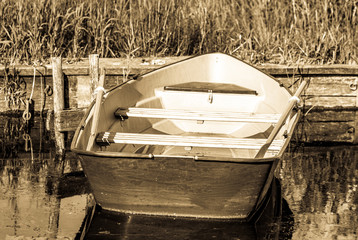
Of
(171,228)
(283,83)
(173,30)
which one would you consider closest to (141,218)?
(171,228)

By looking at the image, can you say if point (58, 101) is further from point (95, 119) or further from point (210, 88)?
point (95, 119)

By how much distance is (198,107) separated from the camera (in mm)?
7777

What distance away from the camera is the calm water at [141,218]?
5.47m

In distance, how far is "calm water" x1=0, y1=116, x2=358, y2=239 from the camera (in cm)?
547

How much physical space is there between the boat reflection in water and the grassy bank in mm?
4096

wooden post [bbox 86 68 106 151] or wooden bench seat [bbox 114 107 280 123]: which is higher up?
wooden post [bbox 86 68 106 151]

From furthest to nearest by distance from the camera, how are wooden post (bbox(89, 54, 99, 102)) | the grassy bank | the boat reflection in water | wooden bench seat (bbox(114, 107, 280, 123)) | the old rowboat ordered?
1. the grassy bank
2. wooden post (bbox(89, 54, 99, 102))
3. wooden bench seat (bbox(114, 107, 280, 123))
4. the boat reflection in water
5. the old rowboat

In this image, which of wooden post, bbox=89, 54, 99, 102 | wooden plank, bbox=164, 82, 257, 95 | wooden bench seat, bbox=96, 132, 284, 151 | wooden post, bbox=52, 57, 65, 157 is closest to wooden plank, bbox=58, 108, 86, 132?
wooden post, bbox=52, 57, 65, 157

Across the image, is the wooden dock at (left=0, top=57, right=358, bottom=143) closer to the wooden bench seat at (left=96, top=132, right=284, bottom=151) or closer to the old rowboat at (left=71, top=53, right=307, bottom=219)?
the old rowboat at (left=71, top=53, right=307, bottom=219)

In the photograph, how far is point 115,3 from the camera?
10.2 meters

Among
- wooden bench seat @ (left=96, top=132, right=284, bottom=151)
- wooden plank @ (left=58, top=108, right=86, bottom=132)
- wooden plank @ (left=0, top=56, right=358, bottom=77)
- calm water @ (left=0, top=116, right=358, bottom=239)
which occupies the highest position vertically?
wooden bench seat @ (left=96, top=132, right=284, bottom=151)

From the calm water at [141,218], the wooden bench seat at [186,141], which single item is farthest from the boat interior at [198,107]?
the calm water at [141,218]

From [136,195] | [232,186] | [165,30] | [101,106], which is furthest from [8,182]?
[165,30]

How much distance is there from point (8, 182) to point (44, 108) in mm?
2693
